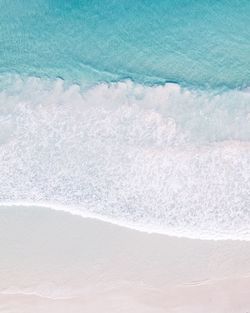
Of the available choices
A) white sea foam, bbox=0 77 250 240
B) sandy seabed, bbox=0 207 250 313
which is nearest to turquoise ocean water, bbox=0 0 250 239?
white sea foam, bbox=0 77 250 240

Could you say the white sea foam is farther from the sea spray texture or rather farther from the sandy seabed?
the sea spray texture

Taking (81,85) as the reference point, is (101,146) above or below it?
below

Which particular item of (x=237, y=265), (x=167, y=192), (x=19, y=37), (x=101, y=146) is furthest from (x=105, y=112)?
(x=237, y=265)

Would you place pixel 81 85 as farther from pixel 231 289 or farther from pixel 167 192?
pixel 231 289

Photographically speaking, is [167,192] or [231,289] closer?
[231,289]

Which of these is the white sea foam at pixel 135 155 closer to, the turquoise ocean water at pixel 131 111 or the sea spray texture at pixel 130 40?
the turquoise ocean water at pixel 131 111

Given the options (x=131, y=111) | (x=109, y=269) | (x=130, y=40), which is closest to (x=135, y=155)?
(x=131, y=111)
